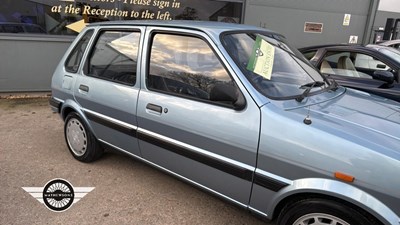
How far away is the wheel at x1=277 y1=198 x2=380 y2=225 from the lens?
1894 millimetres

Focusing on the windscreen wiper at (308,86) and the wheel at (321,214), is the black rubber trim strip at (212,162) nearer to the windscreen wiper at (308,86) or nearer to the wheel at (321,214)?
the wheel at (321,214)

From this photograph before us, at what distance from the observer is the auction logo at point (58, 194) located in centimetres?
302

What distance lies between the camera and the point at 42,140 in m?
4.57

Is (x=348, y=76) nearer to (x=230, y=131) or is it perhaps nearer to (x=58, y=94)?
(x=230, y=131)

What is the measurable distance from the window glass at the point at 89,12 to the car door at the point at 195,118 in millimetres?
4637

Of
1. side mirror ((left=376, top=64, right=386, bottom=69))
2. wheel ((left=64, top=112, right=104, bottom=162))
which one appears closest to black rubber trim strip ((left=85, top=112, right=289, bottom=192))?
wheel ((left=64, top=112, right=104, bottom=162))

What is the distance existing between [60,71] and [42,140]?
124 centimetres

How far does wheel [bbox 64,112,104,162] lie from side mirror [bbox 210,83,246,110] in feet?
6.48

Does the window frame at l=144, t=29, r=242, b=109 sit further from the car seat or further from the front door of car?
the car seat

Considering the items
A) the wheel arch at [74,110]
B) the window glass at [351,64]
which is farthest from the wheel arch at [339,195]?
the window glass at [351,64]

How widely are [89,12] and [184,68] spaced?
203 inches

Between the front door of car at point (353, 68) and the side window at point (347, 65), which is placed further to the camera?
the side window at point (347, 65)

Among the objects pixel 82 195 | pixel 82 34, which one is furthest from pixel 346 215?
pixel 82 34

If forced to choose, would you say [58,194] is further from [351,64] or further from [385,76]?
[351,64]
